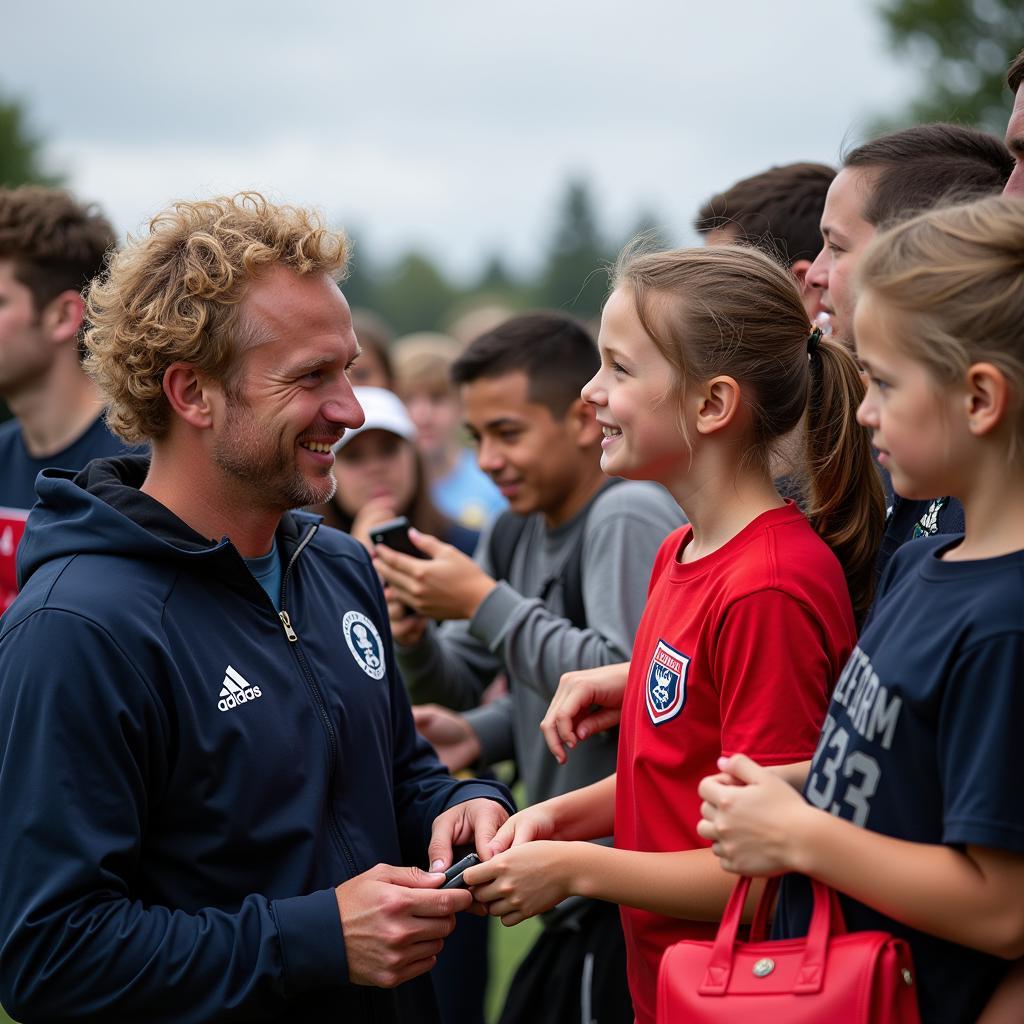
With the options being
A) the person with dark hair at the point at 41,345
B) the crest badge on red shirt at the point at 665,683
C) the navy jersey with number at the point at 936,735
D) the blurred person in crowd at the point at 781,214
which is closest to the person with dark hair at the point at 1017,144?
the blurred person in crowd at the point at 781,214

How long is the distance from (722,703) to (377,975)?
84cm

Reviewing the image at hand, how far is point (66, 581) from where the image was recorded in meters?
2.40

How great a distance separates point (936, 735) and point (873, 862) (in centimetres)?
21

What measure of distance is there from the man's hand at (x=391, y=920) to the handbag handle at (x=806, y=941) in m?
0.66

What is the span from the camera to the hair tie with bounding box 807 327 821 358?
270cm

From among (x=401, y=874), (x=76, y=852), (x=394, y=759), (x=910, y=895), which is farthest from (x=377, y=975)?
(x=910, y=895)

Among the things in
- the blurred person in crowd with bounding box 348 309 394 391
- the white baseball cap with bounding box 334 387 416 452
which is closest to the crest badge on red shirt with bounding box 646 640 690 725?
the white baseball cap with bounding box 334 387 416 452

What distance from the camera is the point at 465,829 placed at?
2.80 m

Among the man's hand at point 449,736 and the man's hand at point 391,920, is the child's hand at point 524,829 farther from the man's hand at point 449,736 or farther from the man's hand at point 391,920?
the man's hand at point 449,736

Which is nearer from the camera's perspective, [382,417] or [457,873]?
[457,873]

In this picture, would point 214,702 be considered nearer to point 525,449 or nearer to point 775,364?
point 775,364

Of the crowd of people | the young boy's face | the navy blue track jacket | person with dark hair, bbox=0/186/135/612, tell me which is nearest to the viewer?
the crowd of people

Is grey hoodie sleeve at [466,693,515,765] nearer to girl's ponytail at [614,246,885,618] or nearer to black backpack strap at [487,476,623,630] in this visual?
black backpack strap at [487,476,623,630]

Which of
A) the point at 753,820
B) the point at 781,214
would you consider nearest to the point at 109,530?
the point at 753,820
